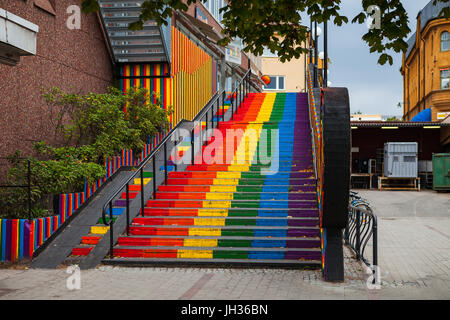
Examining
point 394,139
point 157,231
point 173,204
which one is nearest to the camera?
point 157,231

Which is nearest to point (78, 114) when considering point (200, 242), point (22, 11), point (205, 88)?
point (22, 11)

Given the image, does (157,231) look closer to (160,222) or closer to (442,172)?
(160,222)

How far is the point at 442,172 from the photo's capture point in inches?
886

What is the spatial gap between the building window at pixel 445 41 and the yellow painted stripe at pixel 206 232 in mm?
34161

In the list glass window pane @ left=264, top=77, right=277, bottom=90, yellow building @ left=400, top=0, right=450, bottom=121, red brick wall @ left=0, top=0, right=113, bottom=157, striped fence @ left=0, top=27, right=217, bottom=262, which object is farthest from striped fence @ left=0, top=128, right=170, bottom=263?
glass window pane @ left=264, top=77, right=277, bottom=90

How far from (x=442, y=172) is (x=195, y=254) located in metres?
17.5

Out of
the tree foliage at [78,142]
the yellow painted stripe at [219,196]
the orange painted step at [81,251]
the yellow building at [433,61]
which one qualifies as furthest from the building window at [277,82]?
the orange painted step at [81,251]

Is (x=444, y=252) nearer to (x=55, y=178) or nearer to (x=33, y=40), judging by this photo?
(x=55, y=178)

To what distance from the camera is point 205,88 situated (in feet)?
66.6

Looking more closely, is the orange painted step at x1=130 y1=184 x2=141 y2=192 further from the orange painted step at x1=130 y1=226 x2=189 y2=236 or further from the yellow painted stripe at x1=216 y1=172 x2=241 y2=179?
the orange painted step at x1=130 y1=226 x2=189 y2=236

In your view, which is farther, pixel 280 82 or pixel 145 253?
pixel 280 82

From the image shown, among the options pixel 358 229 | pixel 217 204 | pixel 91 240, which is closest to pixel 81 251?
pixel 91 240

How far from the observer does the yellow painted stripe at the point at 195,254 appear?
338 inches

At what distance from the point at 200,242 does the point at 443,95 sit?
112ft
